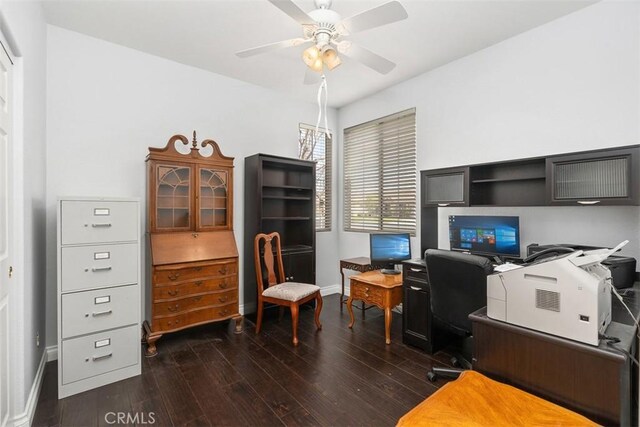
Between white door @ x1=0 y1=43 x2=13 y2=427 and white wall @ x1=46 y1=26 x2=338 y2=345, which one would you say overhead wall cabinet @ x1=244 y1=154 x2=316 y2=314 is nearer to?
white wall @ x1=46 y1=26 x2=338 y2=345

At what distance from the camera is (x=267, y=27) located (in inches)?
103

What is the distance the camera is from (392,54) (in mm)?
3102

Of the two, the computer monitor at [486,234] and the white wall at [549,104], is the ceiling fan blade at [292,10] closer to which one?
the white wall at [549,104]

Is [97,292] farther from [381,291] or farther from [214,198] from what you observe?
[381,291]

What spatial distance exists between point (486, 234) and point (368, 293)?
129cm

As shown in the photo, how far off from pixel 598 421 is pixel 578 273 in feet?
1.94

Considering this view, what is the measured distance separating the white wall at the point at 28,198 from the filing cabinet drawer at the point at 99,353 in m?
0.20

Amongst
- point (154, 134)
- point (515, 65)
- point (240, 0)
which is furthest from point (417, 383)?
point (154, 134)

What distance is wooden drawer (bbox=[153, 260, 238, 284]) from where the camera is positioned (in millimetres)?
2777

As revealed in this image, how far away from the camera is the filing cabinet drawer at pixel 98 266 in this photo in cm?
219

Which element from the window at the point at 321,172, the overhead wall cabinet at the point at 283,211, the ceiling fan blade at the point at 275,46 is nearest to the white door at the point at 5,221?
the ceiling fan blade at the point at 275,46

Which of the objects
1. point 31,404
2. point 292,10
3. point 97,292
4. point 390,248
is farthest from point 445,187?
point 31,404

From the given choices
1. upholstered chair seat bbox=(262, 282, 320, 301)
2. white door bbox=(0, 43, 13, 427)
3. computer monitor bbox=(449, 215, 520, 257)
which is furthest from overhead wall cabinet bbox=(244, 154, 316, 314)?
white door bbox=(0, 43, 13, 427)

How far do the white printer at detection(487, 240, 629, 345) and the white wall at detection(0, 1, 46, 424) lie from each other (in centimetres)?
268
